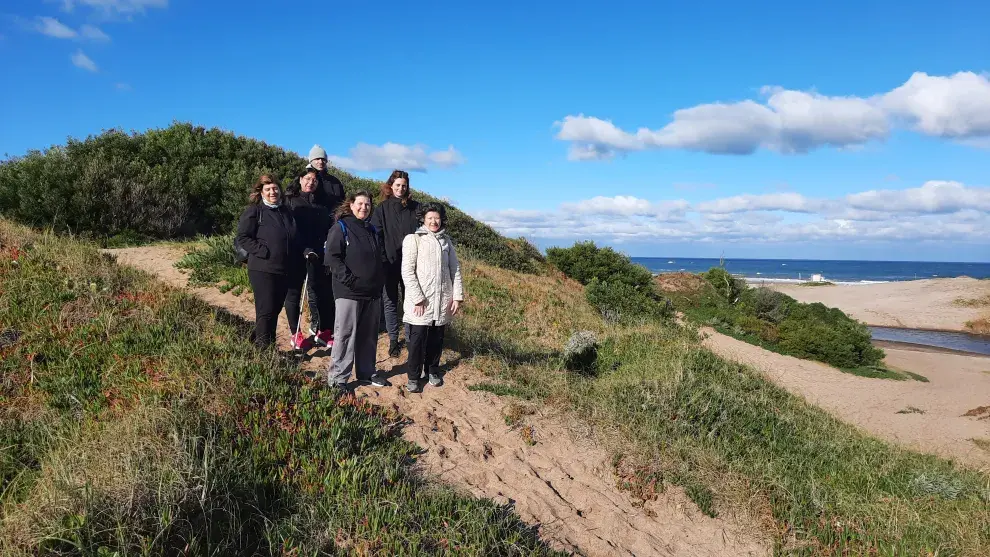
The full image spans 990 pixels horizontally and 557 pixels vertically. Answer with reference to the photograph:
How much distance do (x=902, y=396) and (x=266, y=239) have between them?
12851mm

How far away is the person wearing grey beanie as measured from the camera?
682 cm

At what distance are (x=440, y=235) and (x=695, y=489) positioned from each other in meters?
3.50

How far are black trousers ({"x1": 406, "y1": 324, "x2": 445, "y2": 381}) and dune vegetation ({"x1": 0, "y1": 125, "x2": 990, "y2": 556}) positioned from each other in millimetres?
675

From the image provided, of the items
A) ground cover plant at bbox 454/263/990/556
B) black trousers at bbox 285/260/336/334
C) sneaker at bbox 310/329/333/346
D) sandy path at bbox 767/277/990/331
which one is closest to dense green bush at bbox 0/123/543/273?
black trousers at bbox 285/260/336/334

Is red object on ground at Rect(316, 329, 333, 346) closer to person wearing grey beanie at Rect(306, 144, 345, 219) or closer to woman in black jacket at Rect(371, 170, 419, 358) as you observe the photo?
woman in black jacket at Rect(371, 170, 419, 358)

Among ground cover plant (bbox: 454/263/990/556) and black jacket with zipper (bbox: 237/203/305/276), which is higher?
black jacket with zipper (bbox: 237/203/305/276)

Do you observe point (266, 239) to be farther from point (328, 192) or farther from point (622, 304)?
point (622, 304)

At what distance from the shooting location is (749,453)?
580 centimetres

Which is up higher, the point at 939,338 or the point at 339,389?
the point at 339,389

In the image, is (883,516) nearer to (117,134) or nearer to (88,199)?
(88,199)

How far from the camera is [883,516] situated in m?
4.85

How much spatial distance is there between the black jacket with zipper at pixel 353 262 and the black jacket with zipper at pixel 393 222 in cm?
89

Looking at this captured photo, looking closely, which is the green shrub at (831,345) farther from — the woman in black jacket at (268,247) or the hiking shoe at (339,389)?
the woman in black jacket at (268,247)

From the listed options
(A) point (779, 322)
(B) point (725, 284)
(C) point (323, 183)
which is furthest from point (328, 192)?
(B) point (725, 284)
